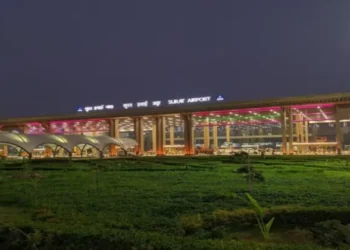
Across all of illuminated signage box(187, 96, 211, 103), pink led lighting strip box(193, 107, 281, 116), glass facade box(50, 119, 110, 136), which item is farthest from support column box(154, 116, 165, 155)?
glass facade box(50, 119, 110, 136)

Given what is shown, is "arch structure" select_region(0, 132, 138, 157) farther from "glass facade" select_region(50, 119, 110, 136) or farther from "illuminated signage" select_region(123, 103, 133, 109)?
"glass facade" select_region(50, 119, 110, 136)

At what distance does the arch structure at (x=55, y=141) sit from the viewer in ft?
177

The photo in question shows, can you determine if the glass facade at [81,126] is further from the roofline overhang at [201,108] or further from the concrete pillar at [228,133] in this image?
the concrete pillar at [228,133]

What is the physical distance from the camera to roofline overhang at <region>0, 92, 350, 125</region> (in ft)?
200

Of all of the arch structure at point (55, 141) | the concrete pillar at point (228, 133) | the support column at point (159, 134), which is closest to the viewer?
the arch structure at point (55, 141)

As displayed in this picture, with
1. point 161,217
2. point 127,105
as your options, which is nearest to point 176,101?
point 127,105

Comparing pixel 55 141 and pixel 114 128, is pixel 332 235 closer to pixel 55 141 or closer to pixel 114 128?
pixel 55 141

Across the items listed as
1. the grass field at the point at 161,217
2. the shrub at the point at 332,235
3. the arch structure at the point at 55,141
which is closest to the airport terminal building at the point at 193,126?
the arch structure at the point at 55,141

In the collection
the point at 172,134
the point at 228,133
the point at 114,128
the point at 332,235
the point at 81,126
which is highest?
the point at 81,126

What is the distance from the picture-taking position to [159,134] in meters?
82.7

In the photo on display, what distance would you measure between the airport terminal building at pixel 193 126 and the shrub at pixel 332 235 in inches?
1963

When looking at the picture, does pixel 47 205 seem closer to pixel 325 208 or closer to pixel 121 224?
pixel 121 224

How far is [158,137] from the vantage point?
82500 mm

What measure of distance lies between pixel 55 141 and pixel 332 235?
59.8m
